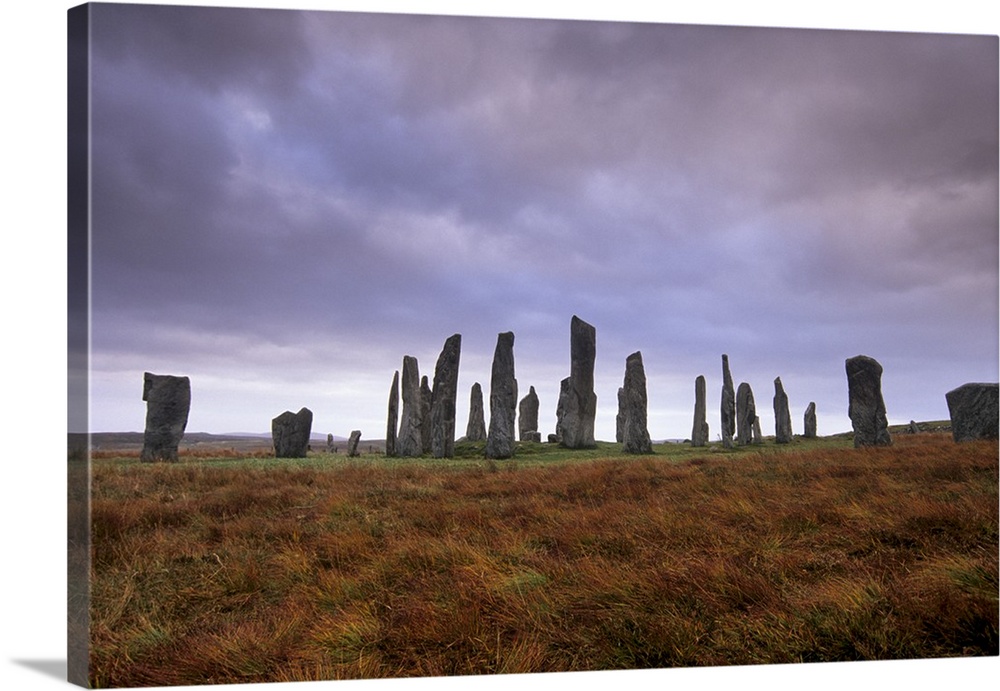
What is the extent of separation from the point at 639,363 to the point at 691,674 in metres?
13.1

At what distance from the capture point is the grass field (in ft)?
17.5

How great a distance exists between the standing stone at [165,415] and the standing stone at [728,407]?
1476 centimetres

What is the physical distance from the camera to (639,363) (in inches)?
712

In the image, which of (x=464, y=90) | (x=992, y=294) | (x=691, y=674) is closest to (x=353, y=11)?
(x=464, y=90)

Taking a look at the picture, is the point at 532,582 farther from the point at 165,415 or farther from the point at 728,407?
the point at 728,407

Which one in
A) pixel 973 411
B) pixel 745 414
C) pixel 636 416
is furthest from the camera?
pixel 745 414

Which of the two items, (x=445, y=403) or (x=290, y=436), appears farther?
(x=290, y=436)

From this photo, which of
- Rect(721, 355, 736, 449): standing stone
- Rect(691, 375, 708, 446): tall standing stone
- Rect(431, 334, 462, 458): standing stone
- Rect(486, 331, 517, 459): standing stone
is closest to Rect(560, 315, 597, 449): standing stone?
Rect(486, 331, 517, 459): standing stone

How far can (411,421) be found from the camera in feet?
57.7

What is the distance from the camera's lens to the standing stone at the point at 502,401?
1551 centimetres

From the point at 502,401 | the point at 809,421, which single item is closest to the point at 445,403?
the point at 502,401

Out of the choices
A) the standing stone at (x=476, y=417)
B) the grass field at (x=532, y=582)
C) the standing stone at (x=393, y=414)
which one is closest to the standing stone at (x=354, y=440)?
the standing stone at (x=393, y=414)

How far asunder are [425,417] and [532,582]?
1253 cm

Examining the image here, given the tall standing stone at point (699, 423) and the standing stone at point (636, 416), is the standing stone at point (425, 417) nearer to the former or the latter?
the standing stone at point (636, 416)
